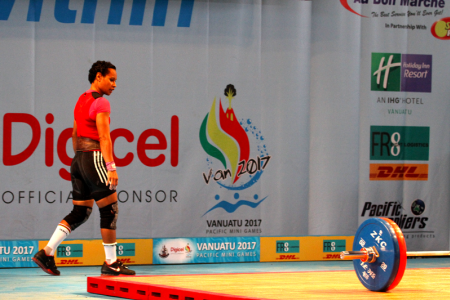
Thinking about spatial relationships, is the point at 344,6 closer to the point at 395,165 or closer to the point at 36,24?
the point at 395,165

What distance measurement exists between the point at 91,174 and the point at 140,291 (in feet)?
2.86

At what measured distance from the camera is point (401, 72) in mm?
5531

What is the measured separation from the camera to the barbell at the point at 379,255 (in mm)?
2695

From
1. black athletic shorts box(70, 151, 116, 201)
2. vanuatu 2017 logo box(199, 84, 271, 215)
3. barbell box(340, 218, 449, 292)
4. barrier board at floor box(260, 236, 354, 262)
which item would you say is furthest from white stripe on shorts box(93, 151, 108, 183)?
barrier board at floor box(260, 236, 354, 262)

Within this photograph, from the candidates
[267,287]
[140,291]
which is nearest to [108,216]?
[140,291]

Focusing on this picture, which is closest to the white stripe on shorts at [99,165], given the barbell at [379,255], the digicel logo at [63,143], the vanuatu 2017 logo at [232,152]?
the digicel logo at [63,143]

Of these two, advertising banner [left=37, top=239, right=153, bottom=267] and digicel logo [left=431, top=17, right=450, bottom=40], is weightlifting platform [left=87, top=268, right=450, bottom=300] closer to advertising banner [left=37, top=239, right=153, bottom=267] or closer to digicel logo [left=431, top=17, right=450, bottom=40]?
advertising banner [left=37, top=239, right=153, bottom=267]

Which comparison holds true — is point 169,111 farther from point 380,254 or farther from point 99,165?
point 380,254

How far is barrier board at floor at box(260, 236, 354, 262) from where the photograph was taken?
5.21 m

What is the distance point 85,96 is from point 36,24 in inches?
66.0

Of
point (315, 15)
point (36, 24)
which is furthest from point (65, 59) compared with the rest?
point (315, 15)

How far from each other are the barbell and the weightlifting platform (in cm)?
7

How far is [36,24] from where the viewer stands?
16.4 ft

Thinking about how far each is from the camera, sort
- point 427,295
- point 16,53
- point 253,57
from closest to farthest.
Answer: point 427,295, point 16,53, point 253,57
